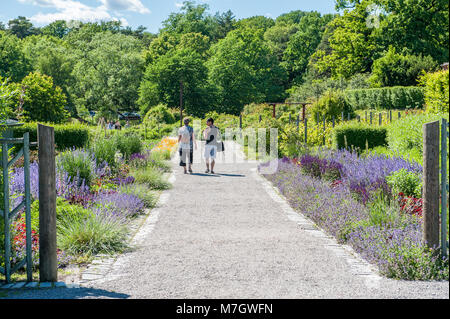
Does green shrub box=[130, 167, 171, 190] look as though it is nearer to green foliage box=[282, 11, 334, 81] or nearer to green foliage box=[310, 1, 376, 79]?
green foliage box=[310, 1, 376, 79]

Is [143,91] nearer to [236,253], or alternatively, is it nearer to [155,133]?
[155,133]

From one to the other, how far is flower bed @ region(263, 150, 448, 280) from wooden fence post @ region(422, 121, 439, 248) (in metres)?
0.20

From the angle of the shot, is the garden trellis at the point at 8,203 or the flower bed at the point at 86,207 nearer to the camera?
the garden trellis at the point at 8,203

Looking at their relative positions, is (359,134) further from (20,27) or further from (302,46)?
(20,27)

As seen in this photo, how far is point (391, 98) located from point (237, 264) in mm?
30513

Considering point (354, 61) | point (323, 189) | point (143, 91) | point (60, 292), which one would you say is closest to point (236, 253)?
point (60, 292)

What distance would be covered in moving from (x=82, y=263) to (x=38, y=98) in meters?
19.2

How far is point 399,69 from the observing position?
37281mm

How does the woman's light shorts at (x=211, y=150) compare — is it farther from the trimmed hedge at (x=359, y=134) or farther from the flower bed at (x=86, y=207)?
the trimmed hedge at (x=359, y=134)

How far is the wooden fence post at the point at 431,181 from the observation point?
4.69 metres

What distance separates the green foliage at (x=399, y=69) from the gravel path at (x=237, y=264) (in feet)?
103

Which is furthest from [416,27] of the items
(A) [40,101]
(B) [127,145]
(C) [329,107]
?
(B) [127,145]

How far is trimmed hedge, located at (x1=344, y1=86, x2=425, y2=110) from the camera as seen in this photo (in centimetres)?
3250

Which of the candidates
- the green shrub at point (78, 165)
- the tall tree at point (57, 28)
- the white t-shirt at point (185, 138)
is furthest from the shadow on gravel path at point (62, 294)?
the tall tree at point (57, 28)
